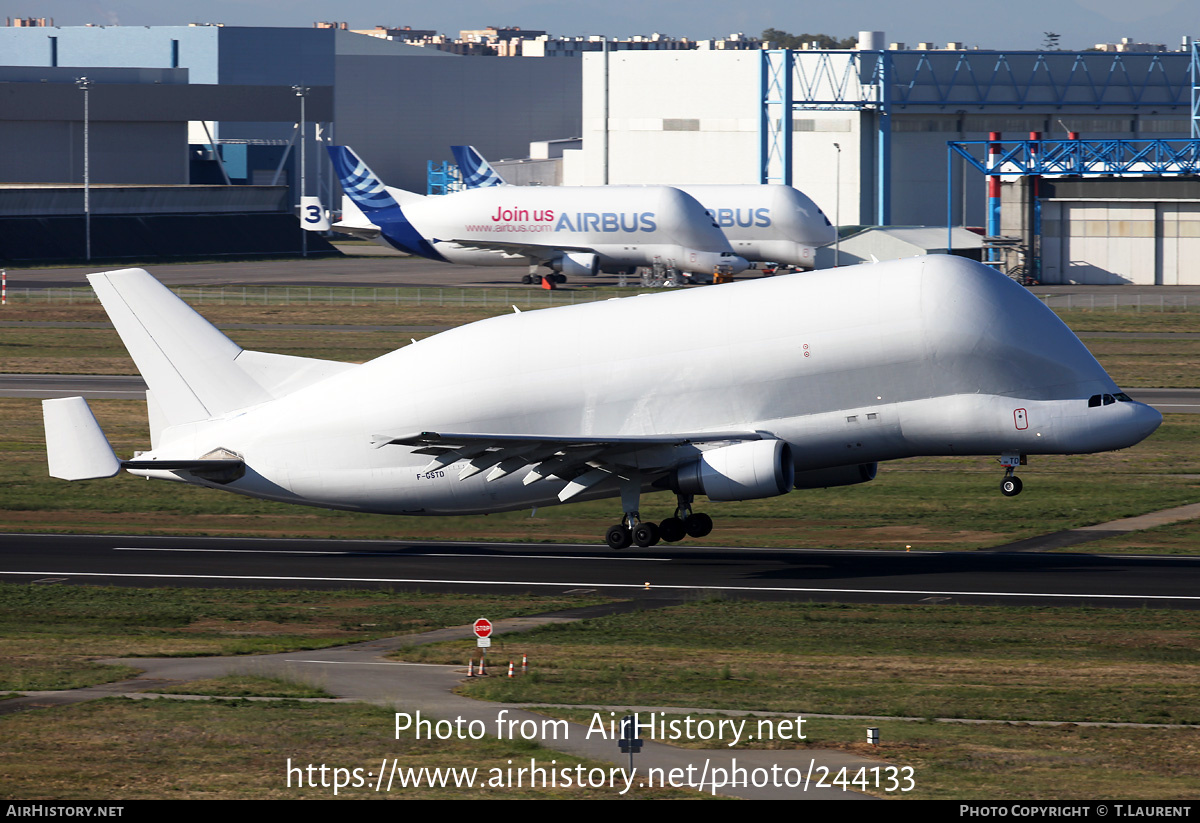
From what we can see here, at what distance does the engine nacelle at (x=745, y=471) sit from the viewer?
34.5 meters

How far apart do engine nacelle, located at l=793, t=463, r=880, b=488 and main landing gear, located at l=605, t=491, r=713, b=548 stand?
2790mm

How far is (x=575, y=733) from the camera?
21250 mm

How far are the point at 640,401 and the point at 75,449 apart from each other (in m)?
14.1

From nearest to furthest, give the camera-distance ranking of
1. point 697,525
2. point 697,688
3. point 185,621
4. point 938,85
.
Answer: point 697,688
point 185,621
point 697,525
point 938,85

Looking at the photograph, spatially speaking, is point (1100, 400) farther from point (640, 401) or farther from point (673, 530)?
point (640, 401)

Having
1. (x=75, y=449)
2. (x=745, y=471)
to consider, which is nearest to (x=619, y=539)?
(x=745, y=471)

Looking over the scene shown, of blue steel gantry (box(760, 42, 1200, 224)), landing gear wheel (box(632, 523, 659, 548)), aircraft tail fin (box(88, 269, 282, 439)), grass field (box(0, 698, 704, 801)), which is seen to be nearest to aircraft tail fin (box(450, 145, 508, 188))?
blue steel gantry (box(760, 42, 1200, 224))

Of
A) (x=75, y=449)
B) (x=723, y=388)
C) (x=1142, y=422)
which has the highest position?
(x=723, y=388)

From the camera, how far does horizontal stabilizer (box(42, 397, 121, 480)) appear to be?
119 feet

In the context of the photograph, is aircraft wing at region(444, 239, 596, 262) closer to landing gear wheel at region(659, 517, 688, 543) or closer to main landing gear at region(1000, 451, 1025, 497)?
landing gear wheel at region(659, 517, 688, 543)

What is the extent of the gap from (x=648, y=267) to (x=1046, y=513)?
76337mm

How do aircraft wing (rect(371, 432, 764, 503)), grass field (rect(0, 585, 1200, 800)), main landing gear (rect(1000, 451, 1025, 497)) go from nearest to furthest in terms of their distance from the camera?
grass field (rect(0, 585, 1200, 800)) < aircraft wing (rect(371, 432, 764, 503)) < main landing gear (rect(1000, 451, 1025, 497))

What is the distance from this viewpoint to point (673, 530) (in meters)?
37.2
